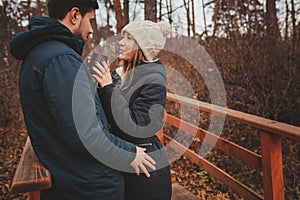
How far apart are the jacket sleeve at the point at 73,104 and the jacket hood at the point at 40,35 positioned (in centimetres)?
12

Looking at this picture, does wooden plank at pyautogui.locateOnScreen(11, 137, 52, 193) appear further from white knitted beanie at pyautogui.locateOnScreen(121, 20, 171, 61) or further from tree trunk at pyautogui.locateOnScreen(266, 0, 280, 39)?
tree trunk at pyautogui.locateOnScreen(266, 0, 280, 39)

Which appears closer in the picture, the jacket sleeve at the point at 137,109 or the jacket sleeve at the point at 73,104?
the jacket sleeve at the point at 73,104

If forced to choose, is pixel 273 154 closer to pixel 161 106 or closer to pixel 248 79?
pixel 161 106

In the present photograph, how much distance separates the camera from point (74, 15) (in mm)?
1408

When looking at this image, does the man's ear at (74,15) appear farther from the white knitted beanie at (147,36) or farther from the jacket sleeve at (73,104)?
the white knitted beanie at (147,36)

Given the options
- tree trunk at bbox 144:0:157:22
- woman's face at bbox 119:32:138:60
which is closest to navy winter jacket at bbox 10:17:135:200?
woman's face at bbox 119:32:138:60

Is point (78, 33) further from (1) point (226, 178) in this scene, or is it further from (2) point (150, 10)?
(2) point (150, 10)

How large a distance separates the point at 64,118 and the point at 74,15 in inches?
18.6

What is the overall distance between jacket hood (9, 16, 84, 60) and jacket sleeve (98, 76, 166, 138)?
33 cm

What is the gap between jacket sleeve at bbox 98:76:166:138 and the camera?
158cm

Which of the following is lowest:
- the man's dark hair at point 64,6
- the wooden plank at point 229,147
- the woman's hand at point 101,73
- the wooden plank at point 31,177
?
the wooden plank at point 229,147

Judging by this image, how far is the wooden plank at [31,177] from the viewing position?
1194 mm

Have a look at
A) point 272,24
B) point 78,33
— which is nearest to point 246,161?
point 78,33

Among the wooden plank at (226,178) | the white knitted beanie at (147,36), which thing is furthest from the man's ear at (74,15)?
the wooden plank at (226,178)
